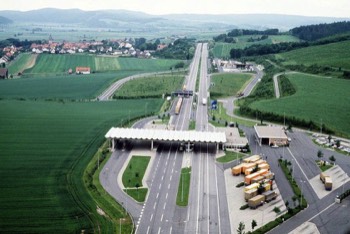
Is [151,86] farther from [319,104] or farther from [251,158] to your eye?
[251,158]

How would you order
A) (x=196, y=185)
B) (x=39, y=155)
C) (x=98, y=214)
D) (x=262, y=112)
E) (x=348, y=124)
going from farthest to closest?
(x=262, y=112)
(x=348, y=124)
(x=39, y=155)
(x=196, y=185)
(x=98, y=214)

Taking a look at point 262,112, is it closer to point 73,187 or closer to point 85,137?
point 85,137

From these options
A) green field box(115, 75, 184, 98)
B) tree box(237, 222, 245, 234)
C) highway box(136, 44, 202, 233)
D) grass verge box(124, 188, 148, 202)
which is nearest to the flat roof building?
highway box(136, 44, 202, 233)

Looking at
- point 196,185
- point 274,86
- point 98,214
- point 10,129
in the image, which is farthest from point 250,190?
point 274,86

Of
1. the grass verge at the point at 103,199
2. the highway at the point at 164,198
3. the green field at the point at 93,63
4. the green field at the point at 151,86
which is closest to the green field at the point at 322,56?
the green field at the point at 93,63

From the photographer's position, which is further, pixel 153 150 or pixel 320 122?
pixel 320 122

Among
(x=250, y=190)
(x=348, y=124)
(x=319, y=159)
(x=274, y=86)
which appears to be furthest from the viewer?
(x=274, y=86)

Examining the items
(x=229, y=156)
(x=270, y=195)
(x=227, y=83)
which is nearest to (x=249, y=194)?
(x=270, y=195)
